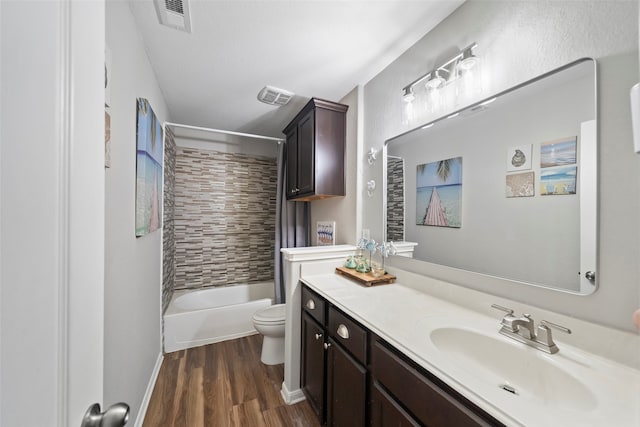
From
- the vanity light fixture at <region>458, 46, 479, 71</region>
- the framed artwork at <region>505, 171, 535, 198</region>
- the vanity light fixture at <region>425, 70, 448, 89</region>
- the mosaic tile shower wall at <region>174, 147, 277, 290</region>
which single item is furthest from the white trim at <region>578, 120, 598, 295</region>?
the mosaic tile shower wall at <region>174, 147, 277, 290</region>

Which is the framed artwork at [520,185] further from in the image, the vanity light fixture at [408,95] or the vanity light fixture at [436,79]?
the vanity light fixture at [408,95]

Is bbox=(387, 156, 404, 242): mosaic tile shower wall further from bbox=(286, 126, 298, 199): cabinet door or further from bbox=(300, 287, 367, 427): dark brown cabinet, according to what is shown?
bbox=(286, 126, 298, 199): cabinet door

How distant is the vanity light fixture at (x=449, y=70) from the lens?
122cm

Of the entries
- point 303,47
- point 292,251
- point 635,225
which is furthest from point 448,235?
point 303,47

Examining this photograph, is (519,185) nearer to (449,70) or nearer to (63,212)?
(449,70)

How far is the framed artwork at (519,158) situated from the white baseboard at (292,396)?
1.86 m

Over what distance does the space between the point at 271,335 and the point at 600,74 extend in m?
2.43

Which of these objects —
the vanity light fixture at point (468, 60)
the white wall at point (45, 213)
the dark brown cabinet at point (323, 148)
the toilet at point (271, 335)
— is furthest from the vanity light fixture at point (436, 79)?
the toilet at point (271, 335)

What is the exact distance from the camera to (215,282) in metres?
3.26

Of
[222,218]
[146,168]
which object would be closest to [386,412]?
[146,168]

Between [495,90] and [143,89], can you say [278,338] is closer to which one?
[143,89]

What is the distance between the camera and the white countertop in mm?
589

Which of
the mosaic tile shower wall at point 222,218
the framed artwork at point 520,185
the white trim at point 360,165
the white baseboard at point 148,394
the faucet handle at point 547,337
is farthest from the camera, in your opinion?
the mosaic tile shower wall at point 222,218

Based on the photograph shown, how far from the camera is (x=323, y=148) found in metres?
2.15
